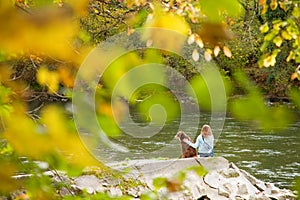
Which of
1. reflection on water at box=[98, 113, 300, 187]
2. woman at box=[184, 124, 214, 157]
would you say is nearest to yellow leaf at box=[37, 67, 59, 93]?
woman at box=[184, 124, 214, 157]

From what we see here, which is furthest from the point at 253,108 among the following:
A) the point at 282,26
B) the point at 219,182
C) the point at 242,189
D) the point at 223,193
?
the point at 242,189

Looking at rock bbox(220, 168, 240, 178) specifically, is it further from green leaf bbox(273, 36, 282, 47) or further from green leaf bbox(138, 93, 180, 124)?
green leaf bbox(138, 93, 180, 124)

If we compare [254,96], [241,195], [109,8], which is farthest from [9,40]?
[241,195]

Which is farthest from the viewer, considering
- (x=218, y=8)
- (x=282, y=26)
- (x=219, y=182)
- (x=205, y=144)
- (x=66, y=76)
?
(x=205, y=144)

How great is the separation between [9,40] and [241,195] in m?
8.27

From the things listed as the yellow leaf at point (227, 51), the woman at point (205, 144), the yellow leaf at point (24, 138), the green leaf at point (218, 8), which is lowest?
the woman at point (205, 144)

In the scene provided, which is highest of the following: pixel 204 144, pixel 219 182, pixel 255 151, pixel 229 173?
pixel 204 144

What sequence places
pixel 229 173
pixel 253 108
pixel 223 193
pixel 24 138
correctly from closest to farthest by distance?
pixel 24 138 < pixel 253 108 < pixel 223 193 < pixel 229 173

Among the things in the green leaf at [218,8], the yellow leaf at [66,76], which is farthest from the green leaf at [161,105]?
the yellow leaf at [66,76]

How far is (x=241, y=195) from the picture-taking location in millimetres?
8531

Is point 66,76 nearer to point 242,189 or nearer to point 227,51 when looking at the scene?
point 227,51

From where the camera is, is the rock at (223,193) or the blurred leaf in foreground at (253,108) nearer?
the blurred leaf in foreground at (253,108)

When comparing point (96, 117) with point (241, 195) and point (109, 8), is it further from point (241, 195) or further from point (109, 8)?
point (241, 195)

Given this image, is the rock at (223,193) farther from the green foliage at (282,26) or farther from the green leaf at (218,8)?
the green leaf at (218,8)
